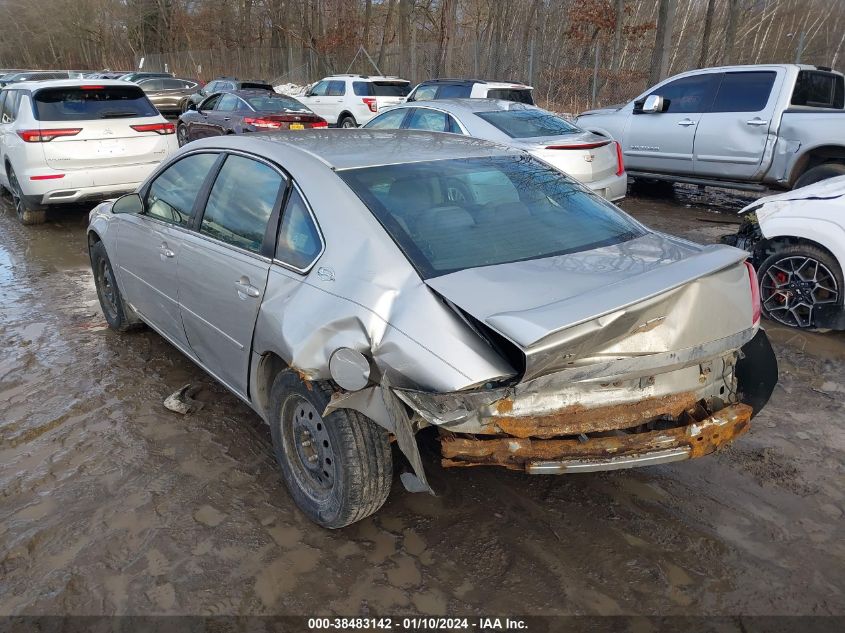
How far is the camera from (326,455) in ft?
9.07

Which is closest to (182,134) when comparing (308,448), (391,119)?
(391,119)

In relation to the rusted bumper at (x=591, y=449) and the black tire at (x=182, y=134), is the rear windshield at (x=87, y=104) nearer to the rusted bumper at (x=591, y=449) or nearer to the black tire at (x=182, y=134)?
the black tire at (x=182, y=134)

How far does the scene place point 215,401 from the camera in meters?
4.07

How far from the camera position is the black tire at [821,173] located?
25.7 ft

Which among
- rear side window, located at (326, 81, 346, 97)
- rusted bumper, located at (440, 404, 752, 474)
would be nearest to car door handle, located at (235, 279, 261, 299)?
rusted bumper, located at (440, 404, 752, 474)

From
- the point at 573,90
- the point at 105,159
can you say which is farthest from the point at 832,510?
the point at 573,90

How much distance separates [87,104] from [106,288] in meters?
4.35

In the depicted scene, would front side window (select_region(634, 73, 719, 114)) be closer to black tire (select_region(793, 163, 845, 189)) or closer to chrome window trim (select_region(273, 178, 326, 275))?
black tire (select_region(793, 163, 845, 189))

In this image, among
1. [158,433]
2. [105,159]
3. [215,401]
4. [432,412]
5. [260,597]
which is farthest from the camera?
[105,159]

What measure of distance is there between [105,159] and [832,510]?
8.29 metres

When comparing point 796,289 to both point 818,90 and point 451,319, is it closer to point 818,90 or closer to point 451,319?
point 451,319

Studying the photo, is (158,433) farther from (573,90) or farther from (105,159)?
(573,90)

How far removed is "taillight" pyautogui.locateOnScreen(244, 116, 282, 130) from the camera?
12.4 meters

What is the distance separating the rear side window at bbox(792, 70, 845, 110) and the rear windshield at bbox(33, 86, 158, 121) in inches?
332
